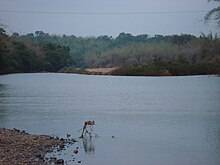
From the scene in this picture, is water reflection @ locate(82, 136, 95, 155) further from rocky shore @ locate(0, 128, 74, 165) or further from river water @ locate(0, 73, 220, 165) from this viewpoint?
rocky shore @ locate(0, 128, 74, 165)

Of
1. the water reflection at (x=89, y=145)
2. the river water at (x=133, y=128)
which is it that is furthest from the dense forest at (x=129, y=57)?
the water reflection at (x=89, y=145)

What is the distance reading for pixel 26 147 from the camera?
14.2 m

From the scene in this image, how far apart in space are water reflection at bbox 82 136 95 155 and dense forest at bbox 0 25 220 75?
4770 centimetres

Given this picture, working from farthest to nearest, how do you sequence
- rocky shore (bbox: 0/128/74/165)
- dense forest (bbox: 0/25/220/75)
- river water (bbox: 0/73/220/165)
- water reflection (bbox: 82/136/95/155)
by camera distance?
dense forest (bbox: 0/25/220/75) → water reflection (bbox: 82/136/95/155) → river water (bbox: 0/73/220/165) → rocky shore (bbox: 0/128/74/165)

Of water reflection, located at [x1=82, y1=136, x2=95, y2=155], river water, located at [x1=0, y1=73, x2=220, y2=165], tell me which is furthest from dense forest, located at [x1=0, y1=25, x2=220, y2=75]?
water reflection, located at [x1=82, y1=136, x2=95, y2=155]

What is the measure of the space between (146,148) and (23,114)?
Result: 12538mm

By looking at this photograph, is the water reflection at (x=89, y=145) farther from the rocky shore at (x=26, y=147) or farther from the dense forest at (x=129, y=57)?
the dense forest at (x=129, y=57)

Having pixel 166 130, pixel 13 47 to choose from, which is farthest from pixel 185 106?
pixel 13 47

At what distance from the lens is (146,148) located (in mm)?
14844

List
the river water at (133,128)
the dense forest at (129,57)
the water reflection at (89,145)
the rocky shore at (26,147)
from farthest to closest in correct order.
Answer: the dense forest at (129,57) < the water reflection at (89,145) < the river water at (133,128) < the rocky shore at (26,147)

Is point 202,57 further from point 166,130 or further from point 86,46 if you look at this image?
point 86,46

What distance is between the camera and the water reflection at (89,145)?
1449 centimetres

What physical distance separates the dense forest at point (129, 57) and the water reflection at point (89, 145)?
4770 centimetres

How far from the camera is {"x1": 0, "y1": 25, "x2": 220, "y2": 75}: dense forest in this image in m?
76.1
